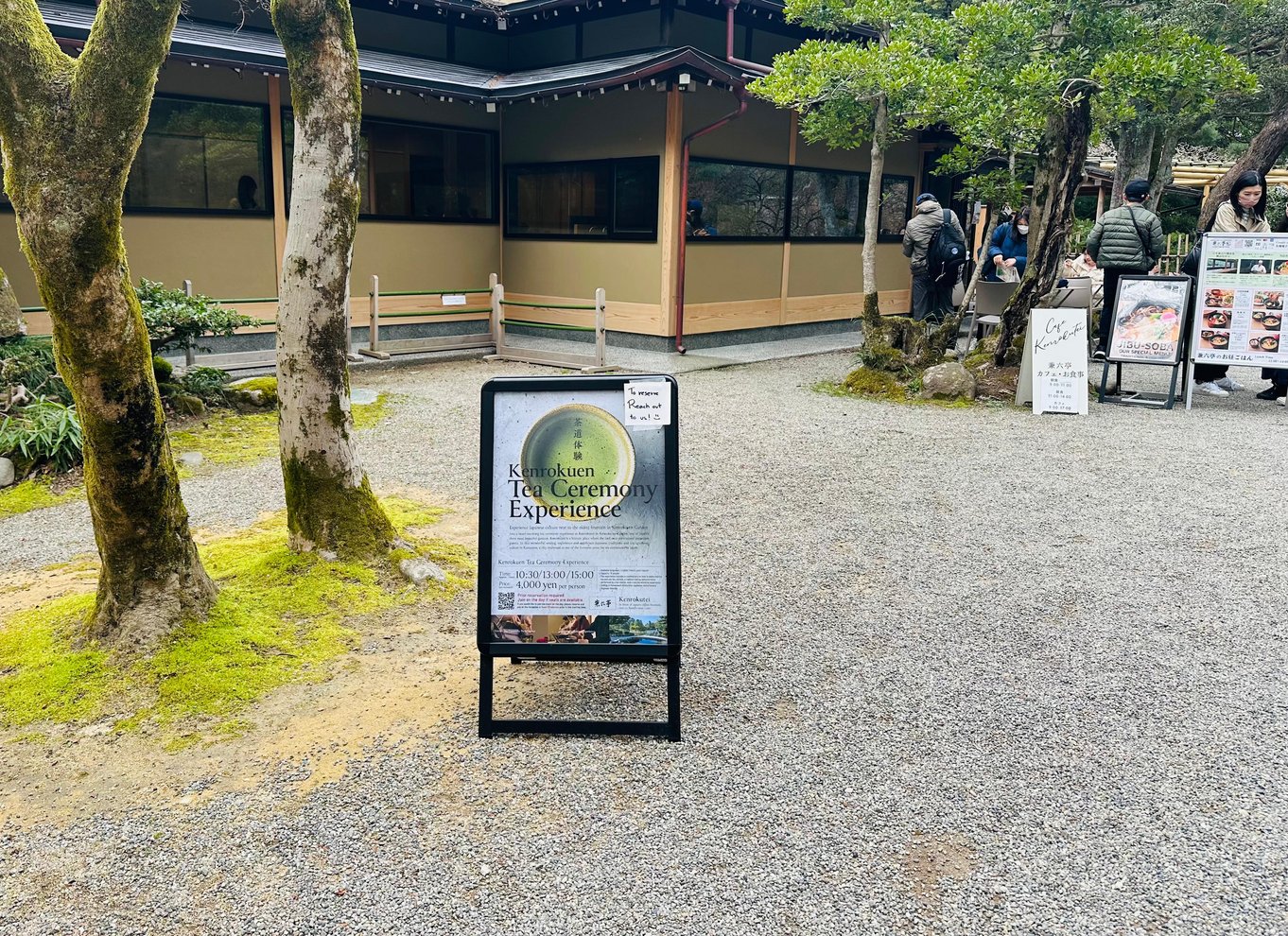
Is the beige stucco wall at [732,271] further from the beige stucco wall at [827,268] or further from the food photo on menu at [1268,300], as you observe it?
the food photo on menu at [1268,300]

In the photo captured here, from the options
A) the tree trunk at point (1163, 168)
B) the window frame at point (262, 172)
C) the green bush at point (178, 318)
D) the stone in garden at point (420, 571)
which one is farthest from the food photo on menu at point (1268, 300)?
the tree trunk at point (1163, 168)

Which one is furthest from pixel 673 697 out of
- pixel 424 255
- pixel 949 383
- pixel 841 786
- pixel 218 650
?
pixel 424 255

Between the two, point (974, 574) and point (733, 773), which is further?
point (974, 574)

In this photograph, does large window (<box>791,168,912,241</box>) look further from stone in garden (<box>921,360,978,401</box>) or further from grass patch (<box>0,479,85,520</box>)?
grass patch (<box>0,479,85,520</box>)

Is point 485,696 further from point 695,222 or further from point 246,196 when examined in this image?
point 695,222

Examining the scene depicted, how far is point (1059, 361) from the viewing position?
931cm

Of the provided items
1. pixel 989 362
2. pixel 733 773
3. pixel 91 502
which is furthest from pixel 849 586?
pixel 989 362

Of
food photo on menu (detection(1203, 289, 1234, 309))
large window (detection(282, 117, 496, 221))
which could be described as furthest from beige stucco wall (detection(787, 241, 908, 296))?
food photo on menu (detection(1203, 289, 1234, 309))

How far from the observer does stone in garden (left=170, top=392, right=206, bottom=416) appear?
8.49 metres

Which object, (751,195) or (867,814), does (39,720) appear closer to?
(867,814)

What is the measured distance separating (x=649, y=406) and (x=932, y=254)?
396 inches

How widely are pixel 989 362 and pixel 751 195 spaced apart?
193 inches

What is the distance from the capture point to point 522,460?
3432 millimetres

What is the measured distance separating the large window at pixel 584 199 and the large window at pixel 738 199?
66 centimetres
